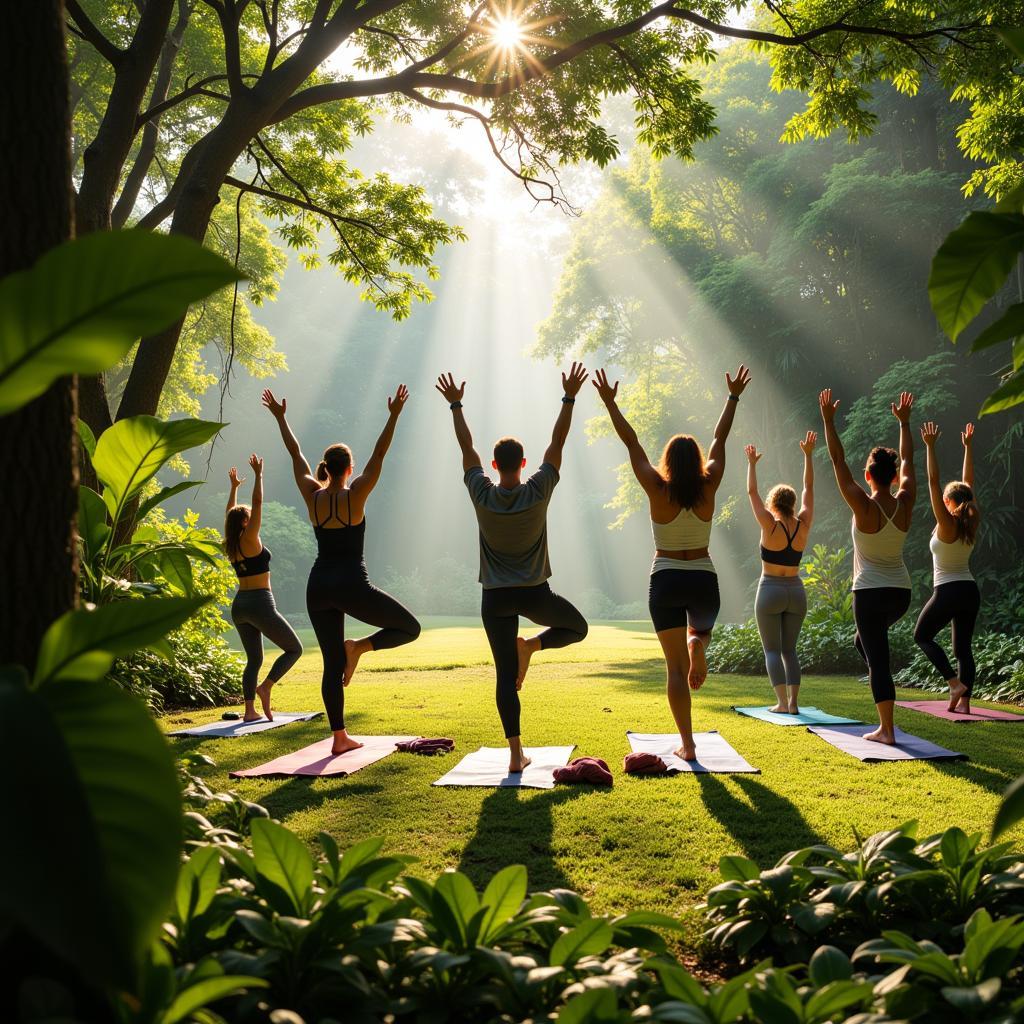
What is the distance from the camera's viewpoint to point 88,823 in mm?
1001

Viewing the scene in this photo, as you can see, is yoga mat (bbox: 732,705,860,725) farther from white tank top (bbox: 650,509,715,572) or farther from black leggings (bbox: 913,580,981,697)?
white tank top (bbox: 650,509,715,572)

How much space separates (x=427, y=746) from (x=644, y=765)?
1.70 meters

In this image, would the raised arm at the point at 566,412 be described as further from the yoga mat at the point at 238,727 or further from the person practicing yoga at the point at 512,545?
the yoga mat at the point at 238,727

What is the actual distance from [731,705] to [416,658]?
7791 mm

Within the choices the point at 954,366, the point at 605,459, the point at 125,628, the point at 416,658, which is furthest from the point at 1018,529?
the point at 605,459

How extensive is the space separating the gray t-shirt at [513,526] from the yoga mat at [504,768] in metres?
1.18

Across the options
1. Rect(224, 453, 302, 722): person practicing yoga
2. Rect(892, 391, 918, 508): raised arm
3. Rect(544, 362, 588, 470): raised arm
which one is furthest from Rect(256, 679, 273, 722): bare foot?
Rect(892, 391, 918, 508): raised arm

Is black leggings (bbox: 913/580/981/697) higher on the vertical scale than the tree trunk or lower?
lower

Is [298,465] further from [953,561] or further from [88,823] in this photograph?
[953,561]

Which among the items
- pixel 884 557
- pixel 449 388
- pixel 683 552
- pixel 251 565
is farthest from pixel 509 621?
pixel 251 565

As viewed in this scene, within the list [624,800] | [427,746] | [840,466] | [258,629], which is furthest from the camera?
[258,629]

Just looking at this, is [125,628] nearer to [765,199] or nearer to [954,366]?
[954,366]

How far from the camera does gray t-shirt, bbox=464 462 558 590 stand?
16.9ft

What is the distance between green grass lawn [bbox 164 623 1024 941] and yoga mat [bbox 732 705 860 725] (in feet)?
0.58
